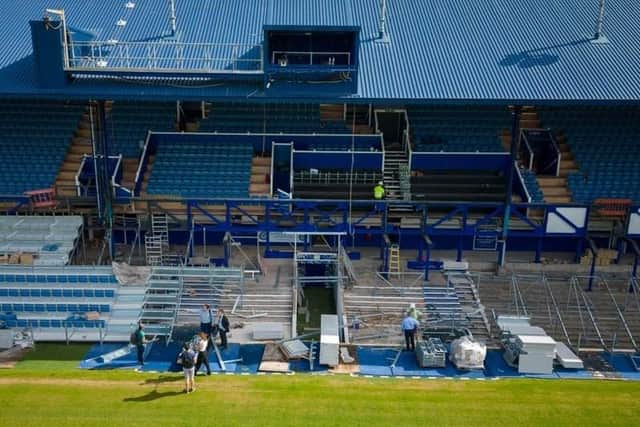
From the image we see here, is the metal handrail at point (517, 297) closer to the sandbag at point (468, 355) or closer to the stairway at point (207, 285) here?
the sandbag at point (468, 355)

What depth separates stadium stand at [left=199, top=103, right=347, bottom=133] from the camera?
3017cm

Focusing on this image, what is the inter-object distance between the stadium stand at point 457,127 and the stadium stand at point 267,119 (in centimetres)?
333

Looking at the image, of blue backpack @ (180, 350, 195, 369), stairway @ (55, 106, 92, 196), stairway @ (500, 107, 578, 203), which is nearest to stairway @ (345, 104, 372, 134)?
stairway @ (500, 107, 578, 203)

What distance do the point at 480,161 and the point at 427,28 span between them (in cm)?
664

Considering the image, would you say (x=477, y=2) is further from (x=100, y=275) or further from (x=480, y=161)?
(x=100, y=275)

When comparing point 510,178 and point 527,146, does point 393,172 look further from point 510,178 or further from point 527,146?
point 527,146

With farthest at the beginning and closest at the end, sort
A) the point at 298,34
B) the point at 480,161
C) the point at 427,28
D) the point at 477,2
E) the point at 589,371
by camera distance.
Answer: the point at 477,2, the point at 427,28, the point at 480,161, the point at 298,34, the point at 589,371

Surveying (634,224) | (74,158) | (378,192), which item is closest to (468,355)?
(378,192)

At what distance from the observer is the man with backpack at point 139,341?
67.5ft

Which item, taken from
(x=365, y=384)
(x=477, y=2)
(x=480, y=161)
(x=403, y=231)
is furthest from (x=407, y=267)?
(x=477, y=2)

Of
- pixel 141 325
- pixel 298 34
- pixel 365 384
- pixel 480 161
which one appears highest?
pixel 298 34

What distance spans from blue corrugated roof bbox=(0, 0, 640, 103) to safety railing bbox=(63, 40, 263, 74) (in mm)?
663

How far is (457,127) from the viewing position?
30.4 metres

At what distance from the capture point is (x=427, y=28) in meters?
30.9
